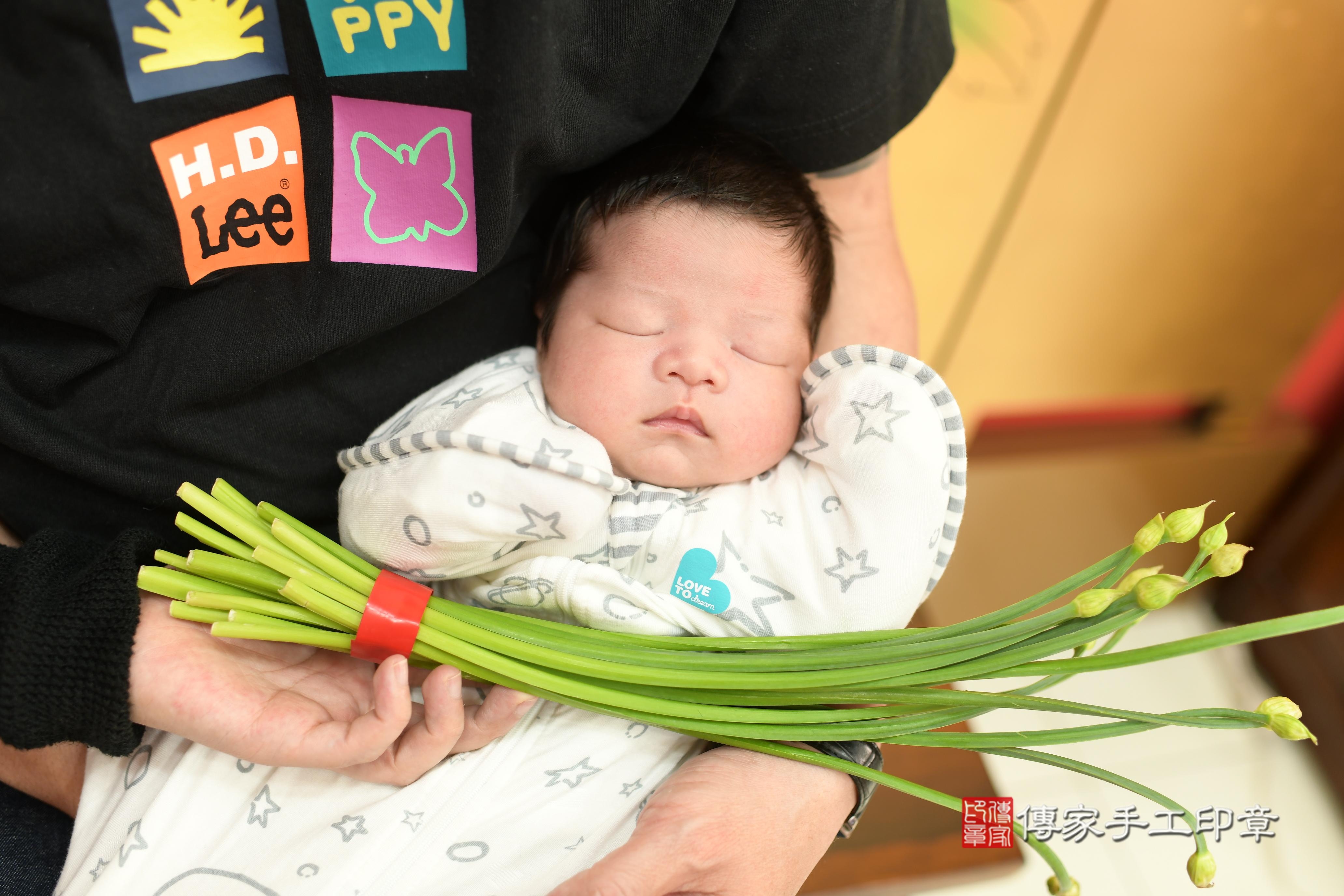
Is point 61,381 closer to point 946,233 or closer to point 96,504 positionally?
point 96,504

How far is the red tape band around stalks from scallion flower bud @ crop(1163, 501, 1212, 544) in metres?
0.66

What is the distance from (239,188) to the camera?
2.58ft

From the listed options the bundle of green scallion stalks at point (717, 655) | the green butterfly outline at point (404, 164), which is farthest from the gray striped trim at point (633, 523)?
the green butterfly outline at point (404, 164)

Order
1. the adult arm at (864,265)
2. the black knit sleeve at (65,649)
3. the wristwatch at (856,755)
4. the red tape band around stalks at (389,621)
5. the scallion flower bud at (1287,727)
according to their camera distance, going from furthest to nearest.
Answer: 1. the adult arm at (864,265)
2. the wristwatch at (856,755)
3. the red tape band around stalks at (389,621)
4. the black knit sleeve at (65,649)
5. the scallion flower bud at (1287,727)

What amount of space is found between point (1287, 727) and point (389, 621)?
74 centimetres

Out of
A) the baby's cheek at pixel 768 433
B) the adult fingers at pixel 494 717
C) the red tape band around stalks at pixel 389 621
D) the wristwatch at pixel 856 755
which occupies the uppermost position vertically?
the baby's cheek at pixel 768 433

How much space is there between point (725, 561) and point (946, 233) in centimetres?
143

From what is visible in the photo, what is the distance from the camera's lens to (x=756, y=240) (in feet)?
3.39

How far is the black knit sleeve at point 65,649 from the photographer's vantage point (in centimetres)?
74

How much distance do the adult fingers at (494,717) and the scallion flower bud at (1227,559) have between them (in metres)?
0.60

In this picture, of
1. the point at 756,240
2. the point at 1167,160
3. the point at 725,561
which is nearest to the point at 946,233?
the point at 1167,160

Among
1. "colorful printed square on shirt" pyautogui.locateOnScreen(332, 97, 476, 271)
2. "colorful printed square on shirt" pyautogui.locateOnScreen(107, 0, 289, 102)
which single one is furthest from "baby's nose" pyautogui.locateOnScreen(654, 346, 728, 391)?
"colorful printed square on shirt" pyautogui.locateOnScreen(107, 0, 289, 102)

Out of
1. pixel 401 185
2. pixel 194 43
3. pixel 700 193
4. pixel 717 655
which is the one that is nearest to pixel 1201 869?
pixel 717 655

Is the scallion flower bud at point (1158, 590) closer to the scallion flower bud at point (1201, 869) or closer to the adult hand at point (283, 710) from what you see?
the scallion flower bud at point (1201, 869)
